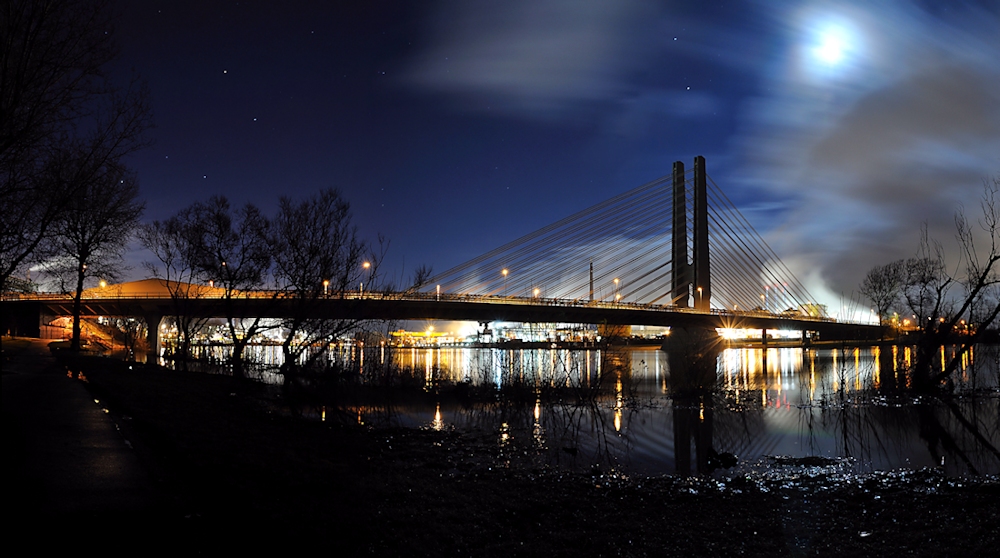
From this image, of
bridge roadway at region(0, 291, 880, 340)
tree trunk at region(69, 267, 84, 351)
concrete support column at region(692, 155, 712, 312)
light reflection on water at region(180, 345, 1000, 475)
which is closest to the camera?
light reflection on water at region(180, 345, 1000, 475)

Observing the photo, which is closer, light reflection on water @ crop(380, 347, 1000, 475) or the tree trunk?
light reflection on water @ crop(380, 347, 1000, 475)

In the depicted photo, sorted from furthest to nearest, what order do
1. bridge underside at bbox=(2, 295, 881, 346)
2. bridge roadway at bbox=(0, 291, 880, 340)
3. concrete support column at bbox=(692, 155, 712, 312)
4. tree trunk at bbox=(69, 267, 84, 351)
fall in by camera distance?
1. concrete support column at bbox=(692, 155, 712, 312)
2. bridge underside at bbox=(2, 295, 881, 346)
3. bridge roadway at bbox=(0, 291, 880, 340)
4. tree trunk at bbox=(69, 267, 84, 351)

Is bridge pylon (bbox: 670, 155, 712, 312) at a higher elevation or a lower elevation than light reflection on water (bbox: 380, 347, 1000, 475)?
higher

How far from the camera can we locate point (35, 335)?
202 ft

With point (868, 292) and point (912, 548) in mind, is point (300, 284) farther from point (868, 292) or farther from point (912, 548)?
point (868, 292)

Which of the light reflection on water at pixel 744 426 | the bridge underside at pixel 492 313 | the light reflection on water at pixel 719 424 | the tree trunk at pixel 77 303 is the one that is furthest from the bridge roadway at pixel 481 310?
the light reflection on water at pixel 744 426

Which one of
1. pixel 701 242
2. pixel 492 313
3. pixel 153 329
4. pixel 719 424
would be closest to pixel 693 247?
pixel 701 242

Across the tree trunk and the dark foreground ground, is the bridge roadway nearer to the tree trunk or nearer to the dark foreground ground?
the tree trunk

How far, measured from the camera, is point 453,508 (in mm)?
7668

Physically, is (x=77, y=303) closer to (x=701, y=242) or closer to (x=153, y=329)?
(x=153, y=329)

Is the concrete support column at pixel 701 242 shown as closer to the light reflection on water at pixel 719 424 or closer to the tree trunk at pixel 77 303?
the light reflection on water at pixel 719 424

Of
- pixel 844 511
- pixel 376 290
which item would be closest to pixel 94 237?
pixel 376 290

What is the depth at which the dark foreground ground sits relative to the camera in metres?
5.54

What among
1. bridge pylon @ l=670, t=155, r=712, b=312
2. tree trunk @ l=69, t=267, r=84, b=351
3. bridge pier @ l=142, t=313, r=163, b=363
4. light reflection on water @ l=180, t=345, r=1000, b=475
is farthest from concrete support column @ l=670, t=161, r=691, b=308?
bridge pier @ l=142, t=313, r=163, b=363
